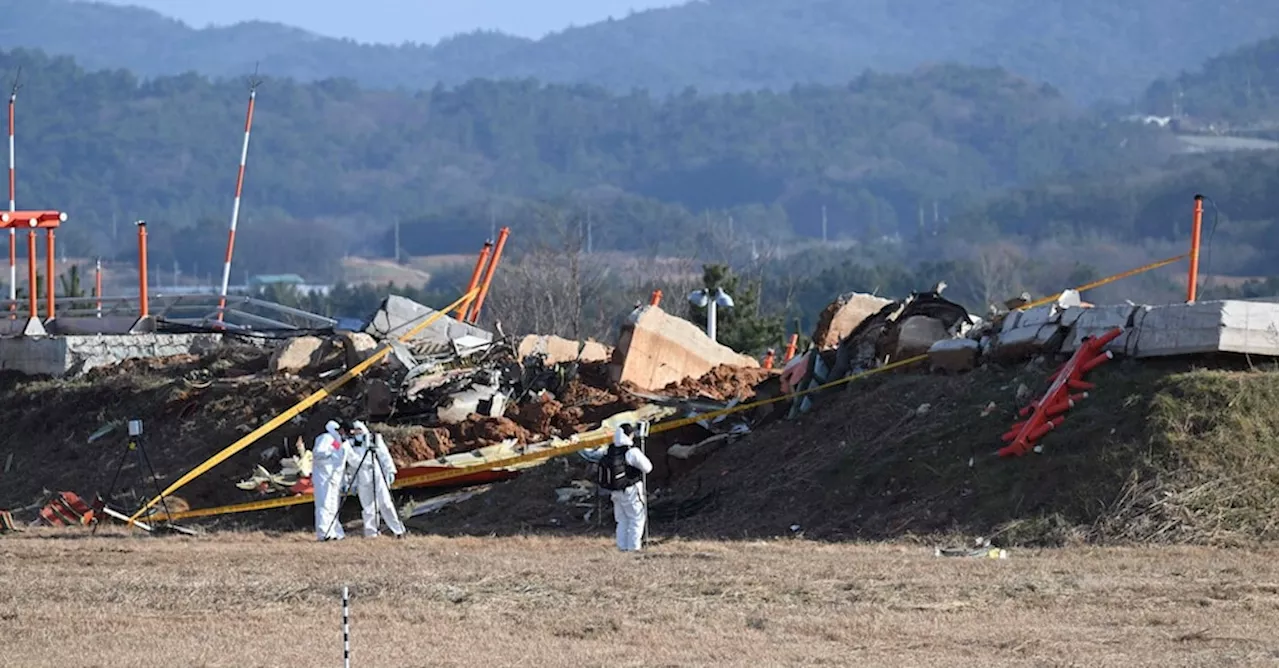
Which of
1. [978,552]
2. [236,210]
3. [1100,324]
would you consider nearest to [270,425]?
[1100,324]

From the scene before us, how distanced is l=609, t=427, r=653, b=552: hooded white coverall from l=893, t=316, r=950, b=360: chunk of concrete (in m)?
5.71

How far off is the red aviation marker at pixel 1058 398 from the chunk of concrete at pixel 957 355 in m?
1.50

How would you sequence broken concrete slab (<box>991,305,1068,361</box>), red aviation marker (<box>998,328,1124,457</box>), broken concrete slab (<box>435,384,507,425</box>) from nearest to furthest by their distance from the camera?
red aviation marker (<box>998,328,1124,457</box>), broken concrete slab (<box>991,305,1068,361</box>), broken concrete slab (<box>435,384,507,425</box>)

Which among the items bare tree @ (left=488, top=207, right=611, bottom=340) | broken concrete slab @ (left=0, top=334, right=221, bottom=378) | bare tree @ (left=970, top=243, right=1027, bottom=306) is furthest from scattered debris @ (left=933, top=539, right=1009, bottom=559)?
bare tree @ (left=970, top=243, right=1027, bottom=306)

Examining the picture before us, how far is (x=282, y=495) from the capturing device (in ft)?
89.8

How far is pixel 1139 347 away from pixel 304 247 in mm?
164005

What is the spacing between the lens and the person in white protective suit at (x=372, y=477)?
23750 millimetres

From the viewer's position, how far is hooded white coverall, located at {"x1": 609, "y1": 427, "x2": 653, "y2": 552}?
71.6ft

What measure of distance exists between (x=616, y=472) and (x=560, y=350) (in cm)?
897

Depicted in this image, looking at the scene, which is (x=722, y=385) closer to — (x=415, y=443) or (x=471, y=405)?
(x=471, y=405)

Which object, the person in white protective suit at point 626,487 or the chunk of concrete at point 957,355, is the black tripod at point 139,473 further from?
the chunk of concrete at point 957,355

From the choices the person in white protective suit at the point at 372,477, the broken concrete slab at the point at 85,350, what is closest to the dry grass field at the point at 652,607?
the person in white protective suit at the point at 372,477

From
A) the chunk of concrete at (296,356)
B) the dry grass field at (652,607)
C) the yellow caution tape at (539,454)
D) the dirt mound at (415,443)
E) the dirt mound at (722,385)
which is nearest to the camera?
the dry grass field at (652,607)

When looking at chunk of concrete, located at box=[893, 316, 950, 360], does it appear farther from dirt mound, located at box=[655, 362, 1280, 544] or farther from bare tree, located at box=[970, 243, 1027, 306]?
bare tree, located at box=[970, 243, 1027, 306]
